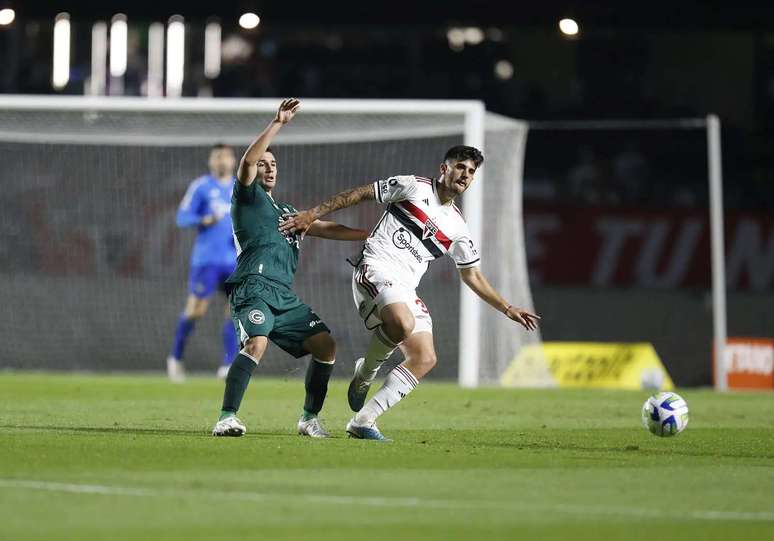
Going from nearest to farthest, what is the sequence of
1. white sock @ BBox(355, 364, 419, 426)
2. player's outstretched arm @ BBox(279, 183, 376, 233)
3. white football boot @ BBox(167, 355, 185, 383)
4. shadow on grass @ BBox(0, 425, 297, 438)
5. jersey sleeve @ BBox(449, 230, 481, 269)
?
player's outstretched arm @ BBox(279, 183, 376, 233) → white sock @ BBox(355, 364, 419, 426) → shadow on grass @ BBox(0, 425, 297, 438) → jersey sleeve @ BBox(449, 230, 481, 269) → white football boot @ BBox(167, 355, 185, 383)

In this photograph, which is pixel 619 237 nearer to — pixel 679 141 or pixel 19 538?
pixel 679 141

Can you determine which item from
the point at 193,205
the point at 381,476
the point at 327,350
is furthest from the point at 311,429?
the point at 193,205

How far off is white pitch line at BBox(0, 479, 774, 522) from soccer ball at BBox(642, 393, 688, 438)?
3.50 metres

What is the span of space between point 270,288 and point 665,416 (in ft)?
8.99

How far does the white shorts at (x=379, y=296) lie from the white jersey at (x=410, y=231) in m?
0.08

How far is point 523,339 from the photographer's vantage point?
61.3 ft

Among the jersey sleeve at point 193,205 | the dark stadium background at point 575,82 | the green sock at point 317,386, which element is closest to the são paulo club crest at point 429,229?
the green sock at point 317,386

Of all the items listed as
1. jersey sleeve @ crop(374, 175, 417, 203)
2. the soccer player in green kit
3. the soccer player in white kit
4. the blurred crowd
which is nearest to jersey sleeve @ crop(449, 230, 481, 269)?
the soccer player in white kit

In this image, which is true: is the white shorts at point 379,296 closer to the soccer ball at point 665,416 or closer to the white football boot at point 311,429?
the white football boot at point 311,429

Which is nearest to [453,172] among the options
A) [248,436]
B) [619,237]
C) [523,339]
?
[248,436]

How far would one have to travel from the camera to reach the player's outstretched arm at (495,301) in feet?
33.5

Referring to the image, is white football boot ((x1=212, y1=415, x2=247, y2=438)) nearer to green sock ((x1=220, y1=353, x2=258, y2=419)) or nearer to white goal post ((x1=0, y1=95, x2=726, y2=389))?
green sock ((x1=220, y1=353, x2=258, y2=419))

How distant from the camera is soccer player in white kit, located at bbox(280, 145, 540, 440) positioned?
10117mm

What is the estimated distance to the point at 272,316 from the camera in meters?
10.2
